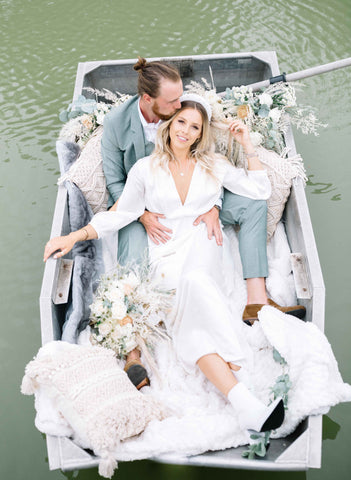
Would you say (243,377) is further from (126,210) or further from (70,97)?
(70,97)

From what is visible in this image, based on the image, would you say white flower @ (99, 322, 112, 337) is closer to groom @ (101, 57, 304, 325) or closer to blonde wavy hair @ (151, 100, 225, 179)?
groom @ (101, 57, 304, 325)

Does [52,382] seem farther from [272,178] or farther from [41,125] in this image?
[41,125]

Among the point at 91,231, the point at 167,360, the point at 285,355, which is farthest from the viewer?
the point at 91,231

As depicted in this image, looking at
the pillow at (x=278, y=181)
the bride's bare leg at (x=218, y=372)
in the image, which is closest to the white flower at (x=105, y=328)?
the bride's bare leg at (x=218, y=372)

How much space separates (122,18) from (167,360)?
13.1 feet

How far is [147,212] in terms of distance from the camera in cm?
254

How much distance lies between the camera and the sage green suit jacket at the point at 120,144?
8.45 ft

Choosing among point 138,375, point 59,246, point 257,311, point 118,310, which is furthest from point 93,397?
point 257,311

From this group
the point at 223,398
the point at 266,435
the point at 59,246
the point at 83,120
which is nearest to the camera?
the point at 266,435

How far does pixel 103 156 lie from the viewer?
271cm

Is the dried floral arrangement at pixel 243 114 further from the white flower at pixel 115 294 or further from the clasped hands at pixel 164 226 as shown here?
the white flower at pixel 115 294

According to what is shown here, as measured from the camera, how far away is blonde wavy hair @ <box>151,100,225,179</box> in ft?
7.77

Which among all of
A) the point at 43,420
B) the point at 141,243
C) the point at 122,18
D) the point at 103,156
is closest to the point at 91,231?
the point at 141,243

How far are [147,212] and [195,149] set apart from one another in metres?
0.43
